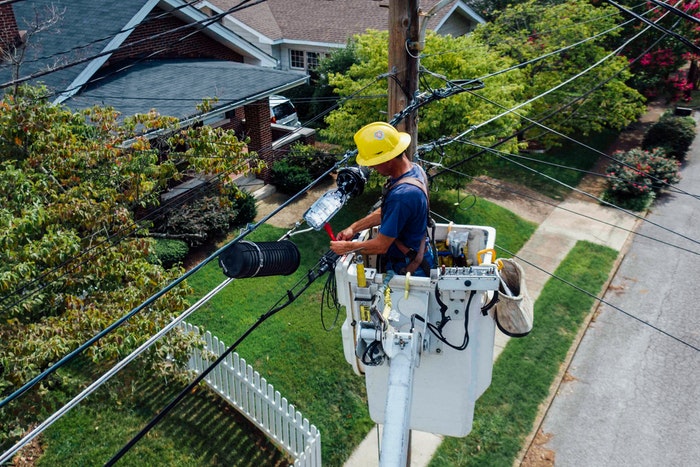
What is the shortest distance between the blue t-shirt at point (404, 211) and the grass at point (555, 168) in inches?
510

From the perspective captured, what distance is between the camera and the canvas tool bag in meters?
4.95

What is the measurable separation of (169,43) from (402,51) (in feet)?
37.8

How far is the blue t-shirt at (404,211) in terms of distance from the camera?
464 centimetres

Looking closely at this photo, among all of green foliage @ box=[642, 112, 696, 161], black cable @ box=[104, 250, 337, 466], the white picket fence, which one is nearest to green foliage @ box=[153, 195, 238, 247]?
the white picket fence

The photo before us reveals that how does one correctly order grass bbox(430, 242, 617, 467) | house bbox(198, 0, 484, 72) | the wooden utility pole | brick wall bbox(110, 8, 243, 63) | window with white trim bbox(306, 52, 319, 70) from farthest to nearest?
1. window with white trim bbox(306, 52, 319, 70)
2. house bbox(198, 0, 484, 72)
3. brick wall bbox(110, 8, 243, 63)
4. grass bbox(430, 242, 617, 467)
5. the wooden utility pole

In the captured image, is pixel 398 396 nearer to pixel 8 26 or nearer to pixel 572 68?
pixel 8 26

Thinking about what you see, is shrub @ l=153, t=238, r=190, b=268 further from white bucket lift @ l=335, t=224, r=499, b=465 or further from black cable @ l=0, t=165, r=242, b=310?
white bucket lift @ l=335, t=224, r=499, b=465

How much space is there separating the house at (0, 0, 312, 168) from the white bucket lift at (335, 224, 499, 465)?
8351 millimetres

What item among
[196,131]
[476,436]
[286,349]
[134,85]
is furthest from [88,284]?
[134,85]

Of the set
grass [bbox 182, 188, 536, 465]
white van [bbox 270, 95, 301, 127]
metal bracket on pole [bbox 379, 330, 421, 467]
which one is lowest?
grass [bbox 182, 188, 536, 465]

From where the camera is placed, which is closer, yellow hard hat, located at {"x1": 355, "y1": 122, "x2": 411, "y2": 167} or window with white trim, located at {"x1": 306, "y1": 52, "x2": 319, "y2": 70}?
yellow hard hat, located at {"x1": 355, "y1": 122, "x2": 411, "y2": 167}

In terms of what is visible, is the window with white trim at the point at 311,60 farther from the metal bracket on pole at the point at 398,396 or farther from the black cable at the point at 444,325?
the metal bracket on pole at the point at 398,396

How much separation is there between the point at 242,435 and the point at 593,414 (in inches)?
227

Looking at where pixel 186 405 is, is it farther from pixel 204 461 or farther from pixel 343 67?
pixel 343 67
